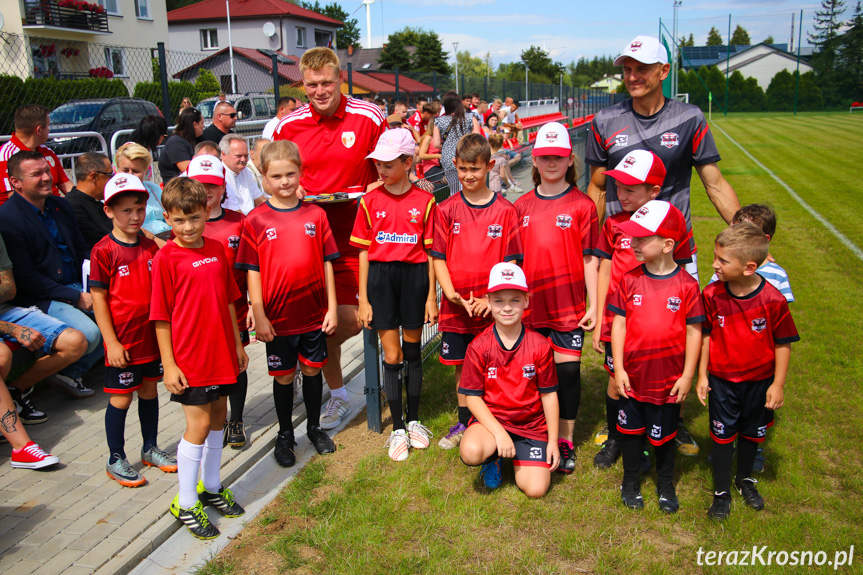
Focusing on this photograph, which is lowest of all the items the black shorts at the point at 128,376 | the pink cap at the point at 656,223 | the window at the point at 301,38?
the black shorts at the point at 128,376

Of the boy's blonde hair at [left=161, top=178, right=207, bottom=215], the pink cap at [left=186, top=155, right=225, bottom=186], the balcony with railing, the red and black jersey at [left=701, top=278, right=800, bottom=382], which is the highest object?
the balcony with railing

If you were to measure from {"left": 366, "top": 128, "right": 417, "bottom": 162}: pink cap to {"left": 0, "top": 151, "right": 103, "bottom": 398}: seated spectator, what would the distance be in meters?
2.74

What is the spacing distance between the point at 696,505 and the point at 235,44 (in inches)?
2319

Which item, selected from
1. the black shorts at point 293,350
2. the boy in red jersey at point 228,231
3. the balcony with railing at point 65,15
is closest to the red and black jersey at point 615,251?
the black shorts at point 293,350

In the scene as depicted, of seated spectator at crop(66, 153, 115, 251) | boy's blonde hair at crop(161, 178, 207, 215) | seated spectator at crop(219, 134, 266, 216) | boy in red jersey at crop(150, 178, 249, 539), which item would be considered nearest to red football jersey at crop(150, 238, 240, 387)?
boy in red jersey at crop(150, 178, 249, 539)

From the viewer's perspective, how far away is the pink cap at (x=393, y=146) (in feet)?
13.2

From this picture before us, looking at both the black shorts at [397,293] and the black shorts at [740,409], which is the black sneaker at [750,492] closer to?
the black shorts at [740,409]

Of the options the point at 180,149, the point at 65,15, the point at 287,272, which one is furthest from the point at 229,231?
the point at 65,15

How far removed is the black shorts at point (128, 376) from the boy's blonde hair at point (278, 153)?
1.40 m

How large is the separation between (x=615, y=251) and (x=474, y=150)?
107 cm

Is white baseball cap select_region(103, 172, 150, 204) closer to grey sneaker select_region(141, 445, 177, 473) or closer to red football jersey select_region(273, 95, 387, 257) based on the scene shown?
red football jersey select_region(273, 95, 387, 257)

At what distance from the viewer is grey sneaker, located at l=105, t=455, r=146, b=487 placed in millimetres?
3943

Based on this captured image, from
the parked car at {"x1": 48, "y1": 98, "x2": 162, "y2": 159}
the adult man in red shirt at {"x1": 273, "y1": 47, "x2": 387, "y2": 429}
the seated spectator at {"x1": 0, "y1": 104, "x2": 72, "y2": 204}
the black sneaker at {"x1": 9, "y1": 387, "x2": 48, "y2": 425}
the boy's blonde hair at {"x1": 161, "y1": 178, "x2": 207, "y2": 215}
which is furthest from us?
the parked car at {"x1": 48, "y1": 98, "x2": 162, "y2": 159}

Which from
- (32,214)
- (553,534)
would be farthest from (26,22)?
(553,534)
